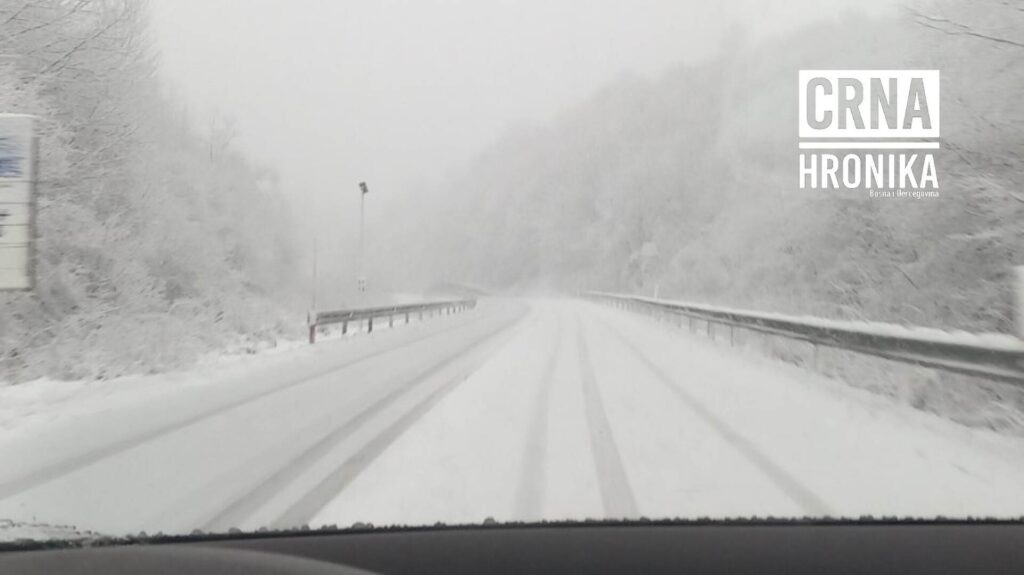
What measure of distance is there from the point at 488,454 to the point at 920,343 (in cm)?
563

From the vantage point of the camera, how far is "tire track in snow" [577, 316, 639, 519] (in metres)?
5.22

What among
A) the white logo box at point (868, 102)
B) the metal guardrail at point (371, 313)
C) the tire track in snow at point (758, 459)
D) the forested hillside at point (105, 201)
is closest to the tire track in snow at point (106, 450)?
the forested hillside at point (105, 201)

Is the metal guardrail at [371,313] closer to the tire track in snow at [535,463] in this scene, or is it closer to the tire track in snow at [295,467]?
the tire track in snow at [295,467]

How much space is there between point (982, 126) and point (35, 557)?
48.7 ft

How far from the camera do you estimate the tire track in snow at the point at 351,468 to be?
16.4 feet

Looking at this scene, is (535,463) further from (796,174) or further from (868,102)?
(796,174)

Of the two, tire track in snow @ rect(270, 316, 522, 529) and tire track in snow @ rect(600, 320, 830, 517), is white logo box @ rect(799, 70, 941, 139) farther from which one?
tire track in snow @ rect(270, 316, 522, 529)

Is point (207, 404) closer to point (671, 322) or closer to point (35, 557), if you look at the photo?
point (35, 557)

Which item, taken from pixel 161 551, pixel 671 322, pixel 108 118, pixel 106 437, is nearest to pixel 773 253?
pixel 671 322

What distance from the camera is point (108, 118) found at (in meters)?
13.9

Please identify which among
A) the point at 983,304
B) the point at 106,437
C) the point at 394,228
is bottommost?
the point at 106,437

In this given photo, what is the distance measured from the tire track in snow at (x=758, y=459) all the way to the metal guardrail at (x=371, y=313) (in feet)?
37.1

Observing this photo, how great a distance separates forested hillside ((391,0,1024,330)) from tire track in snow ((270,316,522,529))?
926cm

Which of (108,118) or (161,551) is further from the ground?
(108,118)
